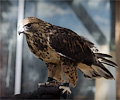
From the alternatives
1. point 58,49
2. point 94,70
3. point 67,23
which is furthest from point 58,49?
point 67,23

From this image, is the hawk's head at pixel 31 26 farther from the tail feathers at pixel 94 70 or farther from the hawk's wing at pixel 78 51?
the tail feathers at pixel 94 70

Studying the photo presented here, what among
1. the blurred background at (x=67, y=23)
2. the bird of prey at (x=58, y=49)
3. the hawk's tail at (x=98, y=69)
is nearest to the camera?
the bird of prey at (x=58, y=49)

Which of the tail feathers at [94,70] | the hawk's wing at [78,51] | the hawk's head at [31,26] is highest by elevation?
the hawk's head at [31,26]

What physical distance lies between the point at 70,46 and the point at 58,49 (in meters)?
0.07

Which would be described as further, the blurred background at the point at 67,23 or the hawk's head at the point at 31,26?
the blurred background at the point at 67,23

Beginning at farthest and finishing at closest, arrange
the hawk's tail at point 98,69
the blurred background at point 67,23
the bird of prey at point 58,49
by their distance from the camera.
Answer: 1. the blurred background at point 67,23
2. the hawk's tail at point 98,69
3. the bird of prey at point 58,49

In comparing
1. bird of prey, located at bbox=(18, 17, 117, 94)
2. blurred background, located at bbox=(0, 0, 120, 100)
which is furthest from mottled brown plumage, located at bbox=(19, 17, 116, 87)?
blurred background, located at bbox=(0, 0, 120, 100)

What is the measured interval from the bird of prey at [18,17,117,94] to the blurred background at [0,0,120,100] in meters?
0.34

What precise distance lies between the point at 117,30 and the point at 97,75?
20.3 inches

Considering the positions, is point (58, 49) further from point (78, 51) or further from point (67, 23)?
point (67, 23)

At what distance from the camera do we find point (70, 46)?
977 millimetres

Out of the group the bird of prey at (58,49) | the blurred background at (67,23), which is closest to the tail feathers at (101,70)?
the bird of prey at (58,49)

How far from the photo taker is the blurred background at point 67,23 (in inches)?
54.6

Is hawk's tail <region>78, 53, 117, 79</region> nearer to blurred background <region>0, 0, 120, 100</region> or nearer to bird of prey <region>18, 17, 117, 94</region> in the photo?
bird of prey <region>18, 17, 117, 94</region>
